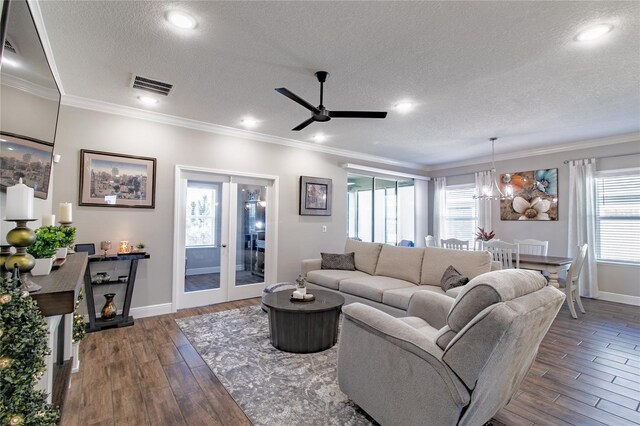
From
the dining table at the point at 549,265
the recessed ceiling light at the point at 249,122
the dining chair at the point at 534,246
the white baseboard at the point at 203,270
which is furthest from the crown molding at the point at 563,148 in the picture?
the white baseboard at the point at 203,270

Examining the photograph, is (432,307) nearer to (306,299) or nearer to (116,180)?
(306,299)

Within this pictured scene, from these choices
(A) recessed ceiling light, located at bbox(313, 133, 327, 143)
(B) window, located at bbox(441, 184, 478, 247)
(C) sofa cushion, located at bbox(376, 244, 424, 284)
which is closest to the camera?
(C) sofa cushion, located at bbox(376, 244, 424, 284)

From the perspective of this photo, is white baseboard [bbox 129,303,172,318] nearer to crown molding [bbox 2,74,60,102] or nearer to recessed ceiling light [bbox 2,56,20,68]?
crown molding [bbox 2,74,60,102]

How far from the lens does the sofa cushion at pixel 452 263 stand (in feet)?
11.5

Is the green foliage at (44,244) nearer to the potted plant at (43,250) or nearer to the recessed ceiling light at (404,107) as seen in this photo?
the potted plant at (43,250)

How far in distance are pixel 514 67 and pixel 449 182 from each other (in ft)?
15.8

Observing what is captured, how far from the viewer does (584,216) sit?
517 centimetres

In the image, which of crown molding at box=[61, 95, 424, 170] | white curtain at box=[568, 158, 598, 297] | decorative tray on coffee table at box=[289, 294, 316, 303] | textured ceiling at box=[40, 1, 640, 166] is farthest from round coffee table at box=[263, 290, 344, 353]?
white curtain at box=[568, 158, 598, 297]

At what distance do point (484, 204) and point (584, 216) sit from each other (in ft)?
5.51

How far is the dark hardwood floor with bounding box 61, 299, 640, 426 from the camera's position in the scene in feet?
6.66

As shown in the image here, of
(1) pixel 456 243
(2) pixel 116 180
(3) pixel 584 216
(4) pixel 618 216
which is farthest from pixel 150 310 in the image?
(4) pixel 618 216

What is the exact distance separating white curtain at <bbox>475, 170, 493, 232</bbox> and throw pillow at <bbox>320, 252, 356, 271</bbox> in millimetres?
3430

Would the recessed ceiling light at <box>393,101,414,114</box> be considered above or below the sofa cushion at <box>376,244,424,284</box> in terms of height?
above

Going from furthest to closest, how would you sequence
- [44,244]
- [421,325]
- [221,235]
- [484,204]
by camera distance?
1. [484,204]
2. [221,235]
3. [421,325]
4. [44,244]
